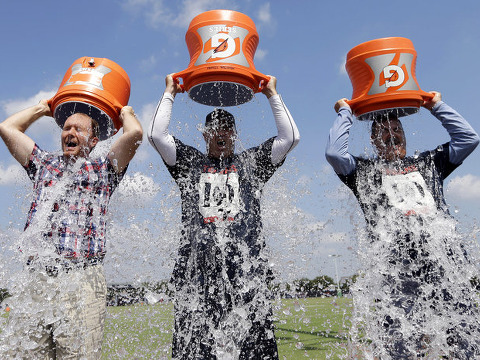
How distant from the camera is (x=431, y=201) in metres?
2.70

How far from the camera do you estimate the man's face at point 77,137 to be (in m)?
2.59

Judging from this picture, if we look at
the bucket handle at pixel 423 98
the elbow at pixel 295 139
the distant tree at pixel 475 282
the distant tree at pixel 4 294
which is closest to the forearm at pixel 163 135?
the elbow at pixel 295 139

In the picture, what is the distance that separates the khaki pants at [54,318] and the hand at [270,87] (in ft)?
5.65

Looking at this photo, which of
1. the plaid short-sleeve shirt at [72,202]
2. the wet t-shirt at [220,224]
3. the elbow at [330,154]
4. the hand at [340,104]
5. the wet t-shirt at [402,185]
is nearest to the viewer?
the plaid short-sleeve shirt at [72,202]

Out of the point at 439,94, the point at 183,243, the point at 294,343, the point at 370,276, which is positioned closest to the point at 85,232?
the point at 183,243

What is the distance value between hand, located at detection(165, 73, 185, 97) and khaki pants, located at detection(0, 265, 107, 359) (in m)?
1.39

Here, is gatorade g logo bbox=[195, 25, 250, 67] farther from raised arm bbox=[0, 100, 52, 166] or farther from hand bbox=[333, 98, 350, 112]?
raised arm bbox=[0, 100, 52, 166]

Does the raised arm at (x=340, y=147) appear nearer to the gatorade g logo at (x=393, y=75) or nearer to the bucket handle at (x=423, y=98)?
the bucket handle at (x=423, y=98)

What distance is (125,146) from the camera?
2.63 m

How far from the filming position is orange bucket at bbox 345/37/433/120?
2982 mm

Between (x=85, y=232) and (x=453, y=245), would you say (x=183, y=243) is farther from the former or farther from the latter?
(x=453, y=245)

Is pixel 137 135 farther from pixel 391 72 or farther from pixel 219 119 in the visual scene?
pixel 391 72

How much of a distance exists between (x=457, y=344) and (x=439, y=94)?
1853mm

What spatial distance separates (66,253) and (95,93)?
1.16 m
